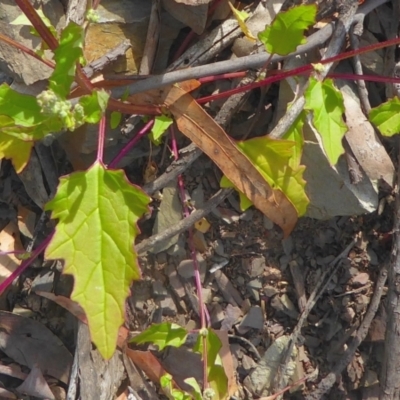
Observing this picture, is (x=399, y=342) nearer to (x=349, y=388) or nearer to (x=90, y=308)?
(x=349, y=388)

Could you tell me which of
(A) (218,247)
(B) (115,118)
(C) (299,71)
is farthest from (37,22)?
(A) (218,247)

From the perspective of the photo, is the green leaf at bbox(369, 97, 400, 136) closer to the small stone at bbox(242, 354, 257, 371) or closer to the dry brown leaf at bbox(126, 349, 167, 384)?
the small stone at bbox(242, 354, 257, 371)

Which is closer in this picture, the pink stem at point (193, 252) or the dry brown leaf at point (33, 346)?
the pink stem at point (193, 252)

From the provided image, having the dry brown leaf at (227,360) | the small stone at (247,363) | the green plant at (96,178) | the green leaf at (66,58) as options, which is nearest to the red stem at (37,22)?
the green plant at (96,178)

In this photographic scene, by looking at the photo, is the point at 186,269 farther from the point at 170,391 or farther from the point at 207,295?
the point at 170,391

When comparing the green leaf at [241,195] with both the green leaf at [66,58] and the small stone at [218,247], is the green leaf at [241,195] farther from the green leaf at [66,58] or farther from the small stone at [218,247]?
the green leaf at [66,58]

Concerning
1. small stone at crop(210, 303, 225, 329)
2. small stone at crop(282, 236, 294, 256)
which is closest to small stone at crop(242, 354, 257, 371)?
small stone at crop(210, 303, 225, 329)
